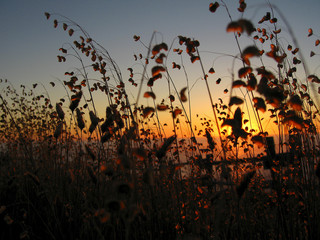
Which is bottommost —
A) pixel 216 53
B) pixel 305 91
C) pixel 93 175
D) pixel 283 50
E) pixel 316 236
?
pixel 316 236

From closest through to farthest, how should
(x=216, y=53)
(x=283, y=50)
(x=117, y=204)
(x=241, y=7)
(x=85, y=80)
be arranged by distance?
1. (x=117, y=204)
2. (x=241, y=7)
3. (x=216, y=53)
4. (x=283, y=50)
5. (x=85, y=80)

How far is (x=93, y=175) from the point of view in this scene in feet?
5.64

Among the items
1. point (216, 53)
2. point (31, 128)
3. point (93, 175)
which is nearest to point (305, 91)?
point (216, 53)

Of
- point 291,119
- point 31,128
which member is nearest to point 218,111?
point 291,119

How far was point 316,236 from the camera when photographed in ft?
5.66

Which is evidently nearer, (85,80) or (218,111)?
(85,80)

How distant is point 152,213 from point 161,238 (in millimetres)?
204

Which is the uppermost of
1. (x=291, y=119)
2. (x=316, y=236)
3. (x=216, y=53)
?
(x=216, y=53)

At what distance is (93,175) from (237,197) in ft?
3.26

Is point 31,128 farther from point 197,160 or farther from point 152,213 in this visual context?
point 152,213

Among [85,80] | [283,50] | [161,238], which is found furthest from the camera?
[85,80]

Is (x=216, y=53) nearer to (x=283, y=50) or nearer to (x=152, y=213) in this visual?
(x=283, y=50)

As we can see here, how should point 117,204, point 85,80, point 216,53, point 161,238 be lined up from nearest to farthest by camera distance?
point 117,204 → point 216,53 → point 161,238 → point 85,80

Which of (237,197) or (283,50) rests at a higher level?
(283,50)
